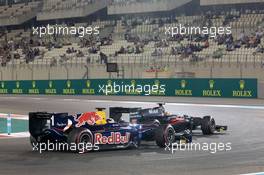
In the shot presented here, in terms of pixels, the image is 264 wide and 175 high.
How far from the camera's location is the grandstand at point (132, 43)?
39188 mm

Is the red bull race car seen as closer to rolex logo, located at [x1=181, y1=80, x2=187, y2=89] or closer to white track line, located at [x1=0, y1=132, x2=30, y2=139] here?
white track line, located at [x1=0, y1=132, x2=30, y2=139]

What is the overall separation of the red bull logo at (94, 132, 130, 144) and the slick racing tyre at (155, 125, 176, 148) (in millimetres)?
738

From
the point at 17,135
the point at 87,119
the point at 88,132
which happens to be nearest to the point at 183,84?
the point at 17,135

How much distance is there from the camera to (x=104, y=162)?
1138 cm

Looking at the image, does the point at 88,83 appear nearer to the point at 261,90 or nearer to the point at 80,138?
the point at 261,90

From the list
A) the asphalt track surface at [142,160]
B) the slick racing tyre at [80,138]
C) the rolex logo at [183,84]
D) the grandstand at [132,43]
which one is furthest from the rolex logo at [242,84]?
the slick racing tyre at [80,138]

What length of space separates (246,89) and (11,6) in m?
42.5

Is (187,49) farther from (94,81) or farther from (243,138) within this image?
(243,138)

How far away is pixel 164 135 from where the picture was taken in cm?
1358

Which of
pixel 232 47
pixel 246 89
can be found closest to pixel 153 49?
pixel 232 47

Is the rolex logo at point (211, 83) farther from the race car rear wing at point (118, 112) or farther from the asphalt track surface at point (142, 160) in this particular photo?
the race car rear wing at point (118, 112)

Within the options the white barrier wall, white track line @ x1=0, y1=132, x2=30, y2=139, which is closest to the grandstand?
the white barrier wall

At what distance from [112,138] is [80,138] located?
925 millimetres

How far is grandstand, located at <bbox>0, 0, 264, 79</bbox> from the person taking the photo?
39.2 metres
